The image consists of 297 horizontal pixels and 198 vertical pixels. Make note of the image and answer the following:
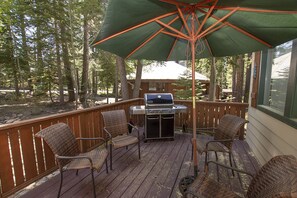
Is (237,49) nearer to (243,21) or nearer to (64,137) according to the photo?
(243,21)

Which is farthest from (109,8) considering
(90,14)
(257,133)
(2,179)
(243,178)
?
(90,14)

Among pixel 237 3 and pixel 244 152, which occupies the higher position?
pixel 237 3

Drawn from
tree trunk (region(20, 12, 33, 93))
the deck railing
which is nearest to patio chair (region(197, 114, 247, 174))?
the deck railing

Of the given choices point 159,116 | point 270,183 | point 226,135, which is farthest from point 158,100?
point 270,183

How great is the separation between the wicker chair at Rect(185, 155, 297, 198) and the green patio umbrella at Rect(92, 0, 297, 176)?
58 cm

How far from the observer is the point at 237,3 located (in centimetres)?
171

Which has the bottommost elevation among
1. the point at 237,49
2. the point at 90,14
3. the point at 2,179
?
the point at 2,179

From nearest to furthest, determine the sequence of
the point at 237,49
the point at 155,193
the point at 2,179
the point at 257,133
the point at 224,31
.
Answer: the point at 2,179, the point at 155,193, the point at 224,31, the point at 237,49, the point at 257,133

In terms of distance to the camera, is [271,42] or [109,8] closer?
[109,8]

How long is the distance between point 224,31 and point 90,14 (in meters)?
7.73

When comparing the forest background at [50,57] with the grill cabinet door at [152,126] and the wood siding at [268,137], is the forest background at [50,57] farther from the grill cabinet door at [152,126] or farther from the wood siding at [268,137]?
the wood siding at [268,137]

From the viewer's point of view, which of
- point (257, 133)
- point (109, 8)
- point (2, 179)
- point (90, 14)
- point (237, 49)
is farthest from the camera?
point (90, 14)

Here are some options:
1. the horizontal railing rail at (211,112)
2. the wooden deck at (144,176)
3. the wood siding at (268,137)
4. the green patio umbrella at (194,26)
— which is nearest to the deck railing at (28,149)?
the wooden deck at (144,176)

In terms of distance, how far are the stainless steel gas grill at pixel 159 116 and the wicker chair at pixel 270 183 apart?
2.38 m
